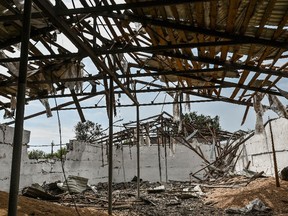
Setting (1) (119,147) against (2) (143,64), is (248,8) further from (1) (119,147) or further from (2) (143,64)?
(1) (119,147)

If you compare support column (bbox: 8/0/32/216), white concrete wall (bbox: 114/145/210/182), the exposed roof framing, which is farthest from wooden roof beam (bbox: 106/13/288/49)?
white concrete wall (bbox: 114/145/210/182)

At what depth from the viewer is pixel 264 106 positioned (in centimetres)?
819

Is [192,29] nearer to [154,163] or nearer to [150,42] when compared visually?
[150,42]

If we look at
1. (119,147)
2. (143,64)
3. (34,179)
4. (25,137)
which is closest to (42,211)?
(143,64)

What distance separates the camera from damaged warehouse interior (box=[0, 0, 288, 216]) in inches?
151

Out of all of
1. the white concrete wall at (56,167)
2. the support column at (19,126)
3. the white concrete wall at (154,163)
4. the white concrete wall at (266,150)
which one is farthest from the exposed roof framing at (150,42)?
the white concrete wall at (154,163)

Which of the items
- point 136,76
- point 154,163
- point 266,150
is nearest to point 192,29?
point 136,76

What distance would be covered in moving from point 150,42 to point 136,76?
3.45 ft

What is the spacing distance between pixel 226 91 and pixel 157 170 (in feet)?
36.7

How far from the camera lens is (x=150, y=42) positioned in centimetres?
577

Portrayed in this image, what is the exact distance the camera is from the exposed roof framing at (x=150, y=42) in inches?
151

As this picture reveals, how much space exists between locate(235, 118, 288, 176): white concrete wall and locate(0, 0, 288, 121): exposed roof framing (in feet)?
8.16

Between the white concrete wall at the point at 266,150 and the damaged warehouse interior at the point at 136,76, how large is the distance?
2.8 inches

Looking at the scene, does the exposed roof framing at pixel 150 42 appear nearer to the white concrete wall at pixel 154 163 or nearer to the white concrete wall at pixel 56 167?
the white concrete wall at pixel 56 167
